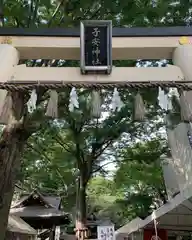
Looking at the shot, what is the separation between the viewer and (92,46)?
612 cm

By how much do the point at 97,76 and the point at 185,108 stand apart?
58.2 inches

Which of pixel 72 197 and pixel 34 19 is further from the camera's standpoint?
pixel 72 197

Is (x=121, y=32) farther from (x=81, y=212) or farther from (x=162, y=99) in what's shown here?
(x=81, y=212)

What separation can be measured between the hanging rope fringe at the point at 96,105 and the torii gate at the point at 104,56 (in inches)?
8.5

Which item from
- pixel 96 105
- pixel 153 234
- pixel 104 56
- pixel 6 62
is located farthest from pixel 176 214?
pixel 6 62

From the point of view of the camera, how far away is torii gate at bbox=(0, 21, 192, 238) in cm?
610

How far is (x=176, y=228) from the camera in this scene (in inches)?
392

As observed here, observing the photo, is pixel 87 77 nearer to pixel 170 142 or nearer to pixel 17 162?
pixel 170 142

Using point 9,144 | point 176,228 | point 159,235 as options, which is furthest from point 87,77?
point 159,235

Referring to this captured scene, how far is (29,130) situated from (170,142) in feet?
11.3

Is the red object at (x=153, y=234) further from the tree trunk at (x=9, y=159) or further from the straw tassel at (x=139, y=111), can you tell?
the straw tassel at (x=139, y=111)

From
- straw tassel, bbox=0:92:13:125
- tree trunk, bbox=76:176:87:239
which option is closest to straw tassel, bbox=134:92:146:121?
straw tassel, bbox=0:92:13:125

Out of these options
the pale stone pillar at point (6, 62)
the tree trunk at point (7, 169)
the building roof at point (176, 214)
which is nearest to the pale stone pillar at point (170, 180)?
the building roof at point (176, 214)

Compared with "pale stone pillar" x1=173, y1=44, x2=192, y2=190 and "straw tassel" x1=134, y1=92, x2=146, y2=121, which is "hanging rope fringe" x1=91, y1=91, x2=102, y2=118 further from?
"pale stone pillar" x1=173, y1=44, x2=192, y2=190
